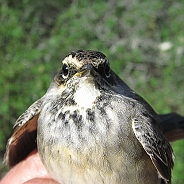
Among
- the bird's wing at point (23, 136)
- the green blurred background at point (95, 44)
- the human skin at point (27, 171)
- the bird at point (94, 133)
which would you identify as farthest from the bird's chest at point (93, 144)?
the green blurred background at point (95, 44)

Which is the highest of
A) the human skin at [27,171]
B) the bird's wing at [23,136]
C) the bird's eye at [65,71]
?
the bird's eye at [65,71]

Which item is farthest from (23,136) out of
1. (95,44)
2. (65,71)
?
(95,44)

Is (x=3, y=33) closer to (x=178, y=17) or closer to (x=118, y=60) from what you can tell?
(x=118, y=60)

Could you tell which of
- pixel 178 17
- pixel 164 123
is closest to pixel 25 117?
pixel 164 123

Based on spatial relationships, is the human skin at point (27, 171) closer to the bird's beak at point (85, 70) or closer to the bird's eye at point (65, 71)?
the bird's eye at point (65, 71)

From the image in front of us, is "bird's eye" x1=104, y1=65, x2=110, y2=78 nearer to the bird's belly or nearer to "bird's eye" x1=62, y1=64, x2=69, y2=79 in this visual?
"bird's eye" x1=62, y1=64, x2=69, y2=79

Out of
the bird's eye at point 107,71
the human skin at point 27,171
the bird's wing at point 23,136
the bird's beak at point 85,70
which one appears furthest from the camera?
the human skin at point 27,171

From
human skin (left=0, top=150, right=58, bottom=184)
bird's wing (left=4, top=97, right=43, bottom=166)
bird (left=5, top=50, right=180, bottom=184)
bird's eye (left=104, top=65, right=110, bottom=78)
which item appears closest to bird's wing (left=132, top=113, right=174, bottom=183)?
bird (left=5, top=50, right=180, bottom=184)
